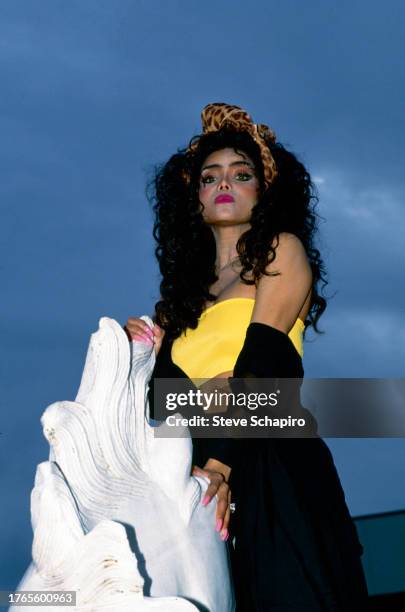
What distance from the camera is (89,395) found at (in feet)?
7.70

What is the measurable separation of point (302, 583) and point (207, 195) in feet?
5.07

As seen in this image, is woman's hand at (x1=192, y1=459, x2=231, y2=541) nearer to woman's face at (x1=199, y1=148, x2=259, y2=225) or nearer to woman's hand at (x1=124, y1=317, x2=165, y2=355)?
woman's hand at (x1=124, y1=317, x2=165, y2=355)

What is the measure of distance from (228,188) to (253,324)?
0.69 metres

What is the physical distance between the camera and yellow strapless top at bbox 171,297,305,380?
331cm

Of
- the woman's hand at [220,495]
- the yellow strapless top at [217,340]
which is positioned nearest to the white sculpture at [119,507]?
the woman's hand at [220,495]

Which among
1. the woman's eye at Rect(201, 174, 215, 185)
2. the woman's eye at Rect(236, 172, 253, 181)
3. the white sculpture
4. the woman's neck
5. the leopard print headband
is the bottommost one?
the white sculpture

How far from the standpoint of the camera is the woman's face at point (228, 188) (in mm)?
3672

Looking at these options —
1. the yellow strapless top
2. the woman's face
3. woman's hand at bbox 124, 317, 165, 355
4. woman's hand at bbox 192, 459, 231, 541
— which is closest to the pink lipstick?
the woman's face

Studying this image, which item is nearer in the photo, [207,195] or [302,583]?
[302,583]

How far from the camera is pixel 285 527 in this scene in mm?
2838

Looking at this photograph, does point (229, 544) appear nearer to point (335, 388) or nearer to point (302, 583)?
point (302, 583)

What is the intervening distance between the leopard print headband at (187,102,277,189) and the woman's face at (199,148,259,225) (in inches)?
2.5

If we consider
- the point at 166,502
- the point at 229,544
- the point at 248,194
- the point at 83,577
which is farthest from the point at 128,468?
the point at 248,194

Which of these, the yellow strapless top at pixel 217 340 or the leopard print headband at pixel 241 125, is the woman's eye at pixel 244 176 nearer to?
the leopard print headband at pixel 241 125
